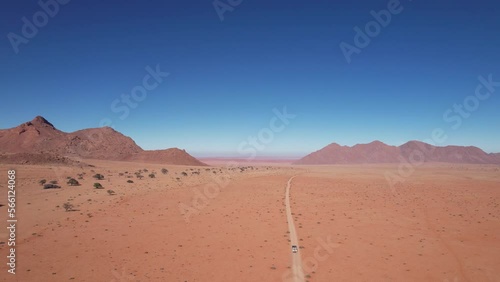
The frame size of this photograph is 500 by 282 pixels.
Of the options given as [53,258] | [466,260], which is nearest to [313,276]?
[466,260]

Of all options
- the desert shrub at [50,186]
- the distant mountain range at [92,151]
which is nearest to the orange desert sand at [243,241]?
the desert shrub at [50,186]

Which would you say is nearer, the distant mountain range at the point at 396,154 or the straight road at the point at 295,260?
the straight road at the point at 295,260

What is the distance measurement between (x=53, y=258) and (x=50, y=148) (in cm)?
9057

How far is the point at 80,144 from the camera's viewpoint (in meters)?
92.7

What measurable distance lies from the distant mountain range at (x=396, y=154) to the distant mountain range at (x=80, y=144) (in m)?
83.7

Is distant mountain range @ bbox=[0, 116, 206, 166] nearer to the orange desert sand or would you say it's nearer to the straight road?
the orange desert sand

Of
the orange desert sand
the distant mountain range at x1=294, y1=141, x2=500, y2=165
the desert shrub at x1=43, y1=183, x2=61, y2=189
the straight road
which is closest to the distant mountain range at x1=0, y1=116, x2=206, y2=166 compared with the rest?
the desert shrub at x1=43, y1=183, x2=61, y2=189

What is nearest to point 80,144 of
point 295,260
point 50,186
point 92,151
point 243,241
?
point 92,151

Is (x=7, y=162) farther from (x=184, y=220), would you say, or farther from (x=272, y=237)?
(x=272, y=237)

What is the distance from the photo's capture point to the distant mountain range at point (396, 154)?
5581 inches

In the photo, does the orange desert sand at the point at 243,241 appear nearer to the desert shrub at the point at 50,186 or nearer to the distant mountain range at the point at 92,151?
the desert shrub at the point at 50,186

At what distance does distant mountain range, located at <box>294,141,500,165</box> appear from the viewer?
141750 mm

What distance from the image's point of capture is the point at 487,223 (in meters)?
16.4

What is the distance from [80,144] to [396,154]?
471ft
